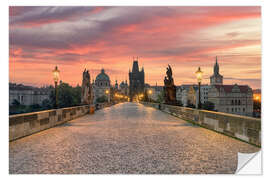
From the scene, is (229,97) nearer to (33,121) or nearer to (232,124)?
(232,124)

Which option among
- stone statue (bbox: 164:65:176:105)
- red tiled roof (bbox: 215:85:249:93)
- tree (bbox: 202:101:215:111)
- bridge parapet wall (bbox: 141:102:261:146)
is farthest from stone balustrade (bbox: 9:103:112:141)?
red tiled roof (bbox: 215:85:249:93)

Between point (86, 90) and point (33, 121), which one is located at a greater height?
point (86, 90)

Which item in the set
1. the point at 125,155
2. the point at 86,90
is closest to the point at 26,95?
the point at 86,90

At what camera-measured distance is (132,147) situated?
7.27m

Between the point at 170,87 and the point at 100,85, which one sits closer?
the point at 170,87

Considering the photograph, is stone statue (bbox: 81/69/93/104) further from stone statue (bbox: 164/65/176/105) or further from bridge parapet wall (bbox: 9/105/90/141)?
bridge parapet wall (bbox: 9/105/90/141)

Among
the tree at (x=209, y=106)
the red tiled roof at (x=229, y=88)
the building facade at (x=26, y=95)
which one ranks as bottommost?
the tree at (x=209, y=106)

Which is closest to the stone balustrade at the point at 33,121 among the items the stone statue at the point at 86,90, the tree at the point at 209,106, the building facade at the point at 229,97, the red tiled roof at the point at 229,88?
the stone statue at the point at 86,90

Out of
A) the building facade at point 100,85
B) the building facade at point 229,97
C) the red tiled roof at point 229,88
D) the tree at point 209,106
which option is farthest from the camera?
the building facade at point 100,85

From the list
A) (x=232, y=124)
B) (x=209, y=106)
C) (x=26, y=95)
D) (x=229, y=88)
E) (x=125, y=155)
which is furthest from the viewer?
(x=26, y=95)

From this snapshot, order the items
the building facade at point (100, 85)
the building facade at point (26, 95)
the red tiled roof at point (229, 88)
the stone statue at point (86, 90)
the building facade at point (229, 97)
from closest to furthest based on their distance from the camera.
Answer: the stone statue at point (86, 90) → the building facade at point (229, 97) → the red tiled roof at point (229, 88) → the building facade at point (26, 95) → the building facade at point (100, 85)

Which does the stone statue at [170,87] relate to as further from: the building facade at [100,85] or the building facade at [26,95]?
the building facade at [100,85]

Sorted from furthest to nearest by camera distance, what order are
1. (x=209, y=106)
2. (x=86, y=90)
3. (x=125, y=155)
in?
1. (x=209, y=106)
2. (x=86, y=90)
3. (x=125, y=155)
